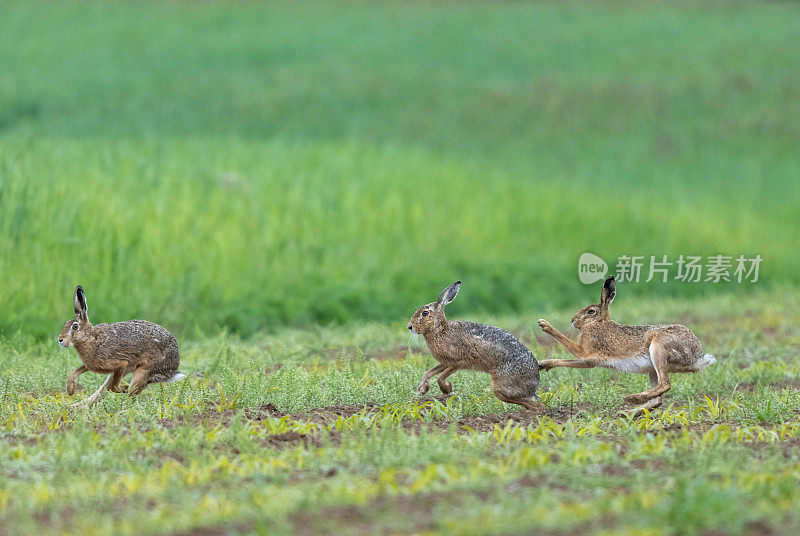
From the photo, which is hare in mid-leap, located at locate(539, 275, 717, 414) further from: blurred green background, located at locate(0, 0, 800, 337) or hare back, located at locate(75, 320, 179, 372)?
blurred green background, located at locate(0, 0, 800, 337)

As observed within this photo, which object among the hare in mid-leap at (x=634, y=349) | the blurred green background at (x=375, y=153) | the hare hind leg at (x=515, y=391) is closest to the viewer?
the hare hind leg at (x=515, y=391)

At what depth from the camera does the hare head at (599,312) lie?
8.02 metres

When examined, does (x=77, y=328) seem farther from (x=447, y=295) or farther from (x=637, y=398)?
(x=637, y=398)

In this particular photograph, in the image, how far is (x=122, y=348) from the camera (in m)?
7.82

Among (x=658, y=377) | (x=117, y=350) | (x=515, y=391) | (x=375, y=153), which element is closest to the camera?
(x=515, y=391)

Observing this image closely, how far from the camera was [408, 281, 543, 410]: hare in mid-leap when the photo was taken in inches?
297

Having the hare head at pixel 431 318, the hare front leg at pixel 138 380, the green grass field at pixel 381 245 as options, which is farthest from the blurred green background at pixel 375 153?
the hare head at pixel 431 318

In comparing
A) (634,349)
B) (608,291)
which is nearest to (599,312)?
(608,291)

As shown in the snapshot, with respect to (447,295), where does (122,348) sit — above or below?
below

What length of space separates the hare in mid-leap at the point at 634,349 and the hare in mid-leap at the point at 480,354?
24cm

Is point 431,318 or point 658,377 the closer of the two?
point 658,377

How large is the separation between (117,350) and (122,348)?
0.12 feet

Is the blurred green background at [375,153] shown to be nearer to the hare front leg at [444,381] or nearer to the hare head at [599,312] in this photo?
the hare front leg at [444,381]

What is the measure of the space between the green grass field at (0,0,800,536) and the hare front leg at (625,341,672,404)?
0.15 m
